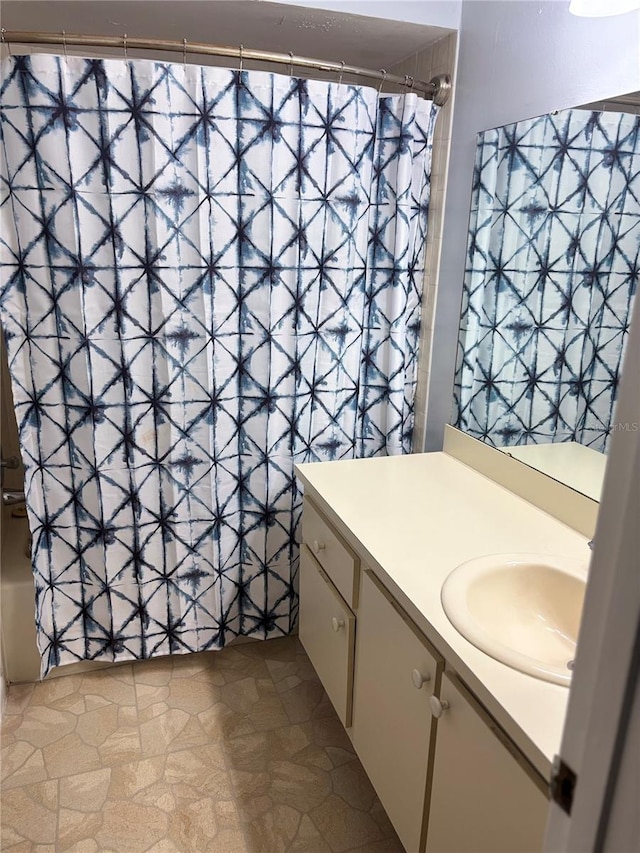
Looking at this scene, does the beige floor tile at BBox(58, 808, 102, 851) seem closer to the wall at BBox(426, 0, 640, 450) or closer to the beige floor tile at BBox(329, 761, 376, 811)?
the beige floor tile at BBox(329, 761, 376, 811)

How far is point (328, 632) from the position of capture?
5.81 ft

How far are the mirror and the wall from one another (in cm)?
5

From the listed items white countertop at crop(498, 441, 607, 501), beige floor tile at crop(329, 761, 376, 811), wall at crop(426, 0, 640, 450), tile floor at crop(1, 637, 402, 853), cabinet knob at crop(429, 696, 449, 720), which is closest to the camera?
cabinet knob at crop(429, 696, 449, 720)

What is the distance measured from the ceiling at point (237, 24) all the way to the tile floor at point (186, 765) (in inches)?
81.7

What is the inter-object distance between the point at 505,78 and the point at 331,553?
1.39 metres

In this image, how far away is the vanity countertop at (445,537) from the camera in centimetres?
97

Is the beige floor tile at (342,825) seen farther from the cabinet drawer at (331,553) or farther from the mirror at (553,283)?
the mirror at (553,283)

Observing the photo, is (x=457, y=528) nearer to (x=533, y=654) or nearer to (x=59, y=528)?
(x=533, y=654)

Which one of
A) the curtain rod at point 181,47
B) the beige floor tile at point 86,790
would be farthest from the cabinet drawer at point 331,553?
the curtain rod at point 181,47

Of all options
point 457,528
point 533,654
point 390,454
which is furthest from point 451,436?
point 533,654

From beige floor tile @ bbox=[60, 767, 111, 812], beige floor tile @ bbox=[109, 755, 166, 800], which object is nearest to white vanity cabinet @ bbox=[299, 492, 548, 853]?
beige floor tile @ bbox=[109, 755, 166, 800]

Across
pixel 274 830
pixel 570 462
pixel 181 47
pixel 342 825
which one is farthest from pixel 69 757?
pixel 181 47

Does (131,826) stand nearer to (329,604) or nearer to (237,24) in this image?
(329,604)

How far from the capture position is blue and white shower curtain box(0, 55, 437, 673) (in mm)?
1731
